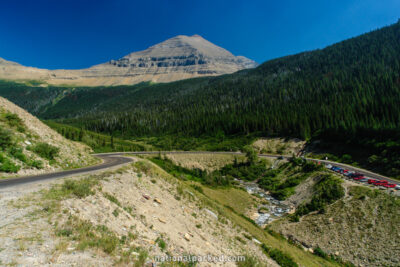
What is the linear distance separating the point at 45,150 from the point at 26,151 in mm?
2035

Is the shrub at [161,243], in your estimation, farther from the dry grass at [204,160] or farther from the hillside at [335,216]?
the dry grass at [204,160]

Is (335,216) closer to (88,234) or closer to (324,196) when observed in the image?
(324,196)

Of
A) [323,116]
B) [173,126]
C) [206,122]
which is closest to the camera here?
[323,116]

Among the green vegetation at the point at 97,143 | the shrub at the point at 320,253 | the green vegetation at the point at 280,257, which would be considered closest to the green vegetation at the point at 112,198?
the green vegetation at the point at 280,257

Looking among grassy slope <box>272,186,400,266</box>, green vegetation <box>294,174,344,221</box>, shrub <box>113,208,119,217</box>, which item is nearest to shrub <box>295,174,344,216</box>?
green vegetation <box>294,174,344,221</box>

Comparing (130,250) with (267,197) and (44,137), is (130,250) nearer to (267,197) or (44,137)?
(44,137)

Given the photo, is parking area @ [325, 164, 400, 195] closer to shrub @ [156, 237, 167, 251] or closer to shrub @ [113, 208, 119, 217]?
shrub @ [156, 237, 167, 251]

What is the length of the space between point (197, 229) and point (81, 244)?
10066mm

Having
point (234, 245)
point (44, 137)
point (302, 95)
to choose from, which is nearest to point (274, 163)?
point (234, 245)

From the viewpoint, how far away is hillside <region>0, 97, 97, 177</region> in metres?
14.0

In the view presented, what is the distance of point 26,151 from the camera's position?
52.1 feet

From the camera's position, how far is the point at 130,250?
7.70 m

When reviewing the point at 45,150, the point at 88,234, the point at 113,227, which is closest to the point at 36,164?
the point at 45,150

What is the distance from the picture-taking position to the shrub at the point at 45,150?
17.0 m
